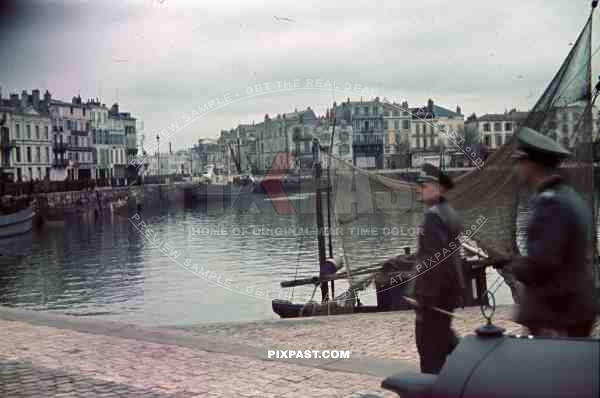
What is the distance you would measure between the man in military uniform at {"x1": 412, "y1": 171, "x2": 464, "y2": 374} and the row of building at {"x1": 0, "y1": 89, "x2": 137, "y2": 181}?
6524cm

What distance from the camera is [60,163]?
3440 inches

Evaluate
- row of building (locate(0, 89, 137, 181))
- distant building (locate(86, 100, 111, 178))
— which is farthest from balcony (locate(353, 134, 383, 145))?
distant building (locate(86, 100, 111, 178))

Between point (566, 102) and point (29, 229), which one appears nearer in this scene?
point (566, 102)

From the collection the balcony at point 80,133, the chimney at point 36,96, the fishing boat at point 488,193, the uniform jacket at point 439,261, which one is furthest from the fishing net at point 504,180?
the balcony at point 80,133

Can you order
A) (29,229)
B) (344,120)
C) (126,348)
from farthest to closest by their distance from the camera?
(29,229) < (344,120) < (126,348)

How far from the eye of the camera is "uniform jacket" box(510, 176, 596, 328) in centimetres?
361

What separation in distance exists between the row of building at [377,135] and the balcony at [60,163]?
167 feet

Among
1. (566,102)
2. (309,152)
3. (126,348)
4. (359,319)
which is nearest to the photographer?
(126,348)

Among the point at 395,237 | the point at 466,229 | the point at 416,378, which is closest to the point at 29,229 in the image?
the point at 395,237

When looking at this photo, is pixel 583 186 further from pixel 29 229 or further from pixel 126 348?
pixel 29 229

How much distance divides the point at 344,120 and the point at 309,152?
1053 cm

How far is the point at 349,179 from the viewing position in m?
14.3

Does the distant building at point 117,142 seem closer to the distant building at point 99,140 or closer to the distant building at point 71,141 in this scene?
the distant building at point 99,140

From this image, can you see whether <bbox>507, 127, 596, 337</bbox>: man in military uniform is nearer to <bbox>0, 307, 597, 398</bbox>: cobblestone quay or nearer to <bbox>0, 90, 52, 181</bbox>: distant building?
<bbox>0, 307, 597, 398</bbox>: cobblestone quay
